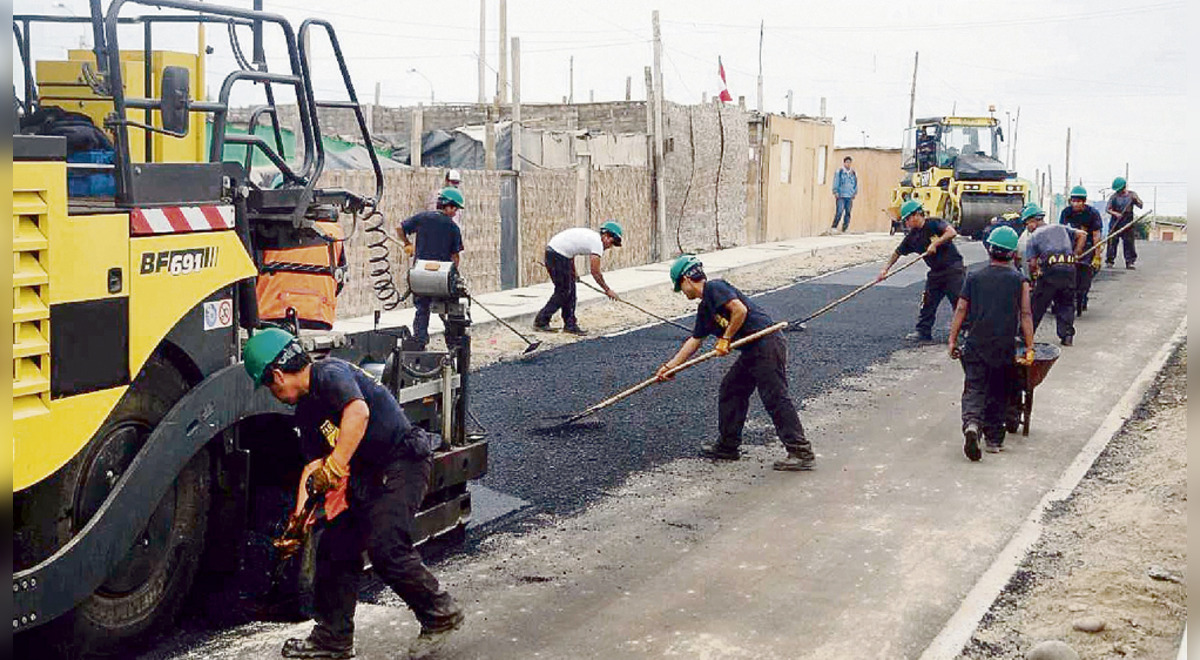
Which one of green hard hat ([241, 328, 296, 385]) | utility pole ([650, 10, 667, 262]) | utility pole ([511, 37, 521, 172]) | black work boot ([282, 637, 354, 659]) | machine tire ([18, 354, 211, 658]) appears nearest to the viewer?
machine tire ([18, 354, 211, 658])

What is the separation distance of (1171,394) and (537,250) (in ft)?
33.9

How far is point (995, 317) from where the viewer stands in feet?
34.0

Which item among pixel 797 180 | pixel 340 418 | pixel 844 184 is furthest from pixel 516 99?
pixel 340 418

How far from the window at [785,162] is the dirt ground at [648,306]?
3.38 m

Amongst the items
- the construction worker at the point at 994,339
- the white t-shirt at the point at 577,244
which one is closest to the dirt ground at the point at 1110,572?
the construction worker at the point at 994,339

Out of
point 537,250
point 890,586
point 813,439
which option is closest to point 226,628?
point 890,586

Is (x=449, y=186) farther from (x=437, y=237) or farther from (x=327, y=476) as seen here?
(x=327, y=476)

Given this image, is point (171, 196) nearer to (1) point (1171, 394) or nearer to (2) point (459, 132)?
(1) point (1171, 394)

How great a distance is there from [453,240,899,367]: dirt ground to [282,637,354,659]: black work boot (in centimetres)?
784

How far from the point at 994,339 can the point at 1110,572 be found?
3405 millimetres

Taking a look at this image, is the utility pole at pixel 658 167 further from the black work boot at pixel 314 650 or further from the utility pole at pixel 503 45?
the black work boot at pixel 314 650

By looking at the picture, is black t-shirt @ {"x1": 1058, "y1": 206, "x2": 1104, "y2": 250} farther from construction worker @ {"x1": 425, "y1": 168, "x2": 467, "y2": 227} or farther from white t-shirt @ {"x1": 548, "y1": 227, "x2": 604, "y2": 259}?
construction worker @ {"x1": 425, "y1": 168, "x2": 467, "y2": 227}

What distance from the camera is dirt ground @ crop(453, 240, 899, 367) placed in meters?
15.0

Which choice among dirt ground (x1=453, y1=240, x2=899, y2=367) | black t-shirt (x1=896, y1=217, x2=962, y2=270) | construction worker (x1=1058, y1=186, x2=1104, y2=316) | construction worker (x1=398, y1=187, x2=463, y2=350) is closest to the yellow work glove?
construction worker (x1=398, y1=187, x2=463, y2=350)
